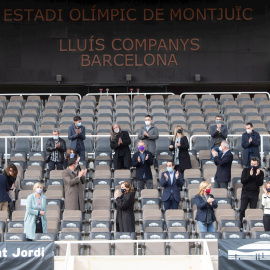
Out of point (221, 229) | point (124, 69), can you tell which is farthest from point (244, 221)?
point (124, 69)

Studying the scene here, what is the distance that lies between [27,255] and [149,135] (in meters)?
5.85

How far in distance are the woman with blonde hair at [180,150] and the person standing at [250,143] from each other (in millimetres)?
1238

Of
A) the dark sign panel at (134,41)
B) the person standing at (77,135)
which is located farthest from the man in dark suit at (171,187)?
the dark sign panel at (134,41)

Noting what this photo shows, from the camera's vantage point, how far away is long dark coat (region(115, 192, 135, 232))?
17.1 metres

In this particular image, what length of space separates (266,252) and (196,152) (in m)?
6.28

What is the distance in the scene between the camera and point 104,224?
17.2 metres

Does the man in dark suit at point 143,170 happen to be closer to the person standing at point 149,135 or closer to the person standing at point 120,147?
the person standing at point 120,147

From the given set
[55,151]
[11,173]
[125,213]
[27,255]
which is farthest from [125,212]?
[55,151]

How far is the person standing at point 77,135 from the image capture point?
2028 centimetres

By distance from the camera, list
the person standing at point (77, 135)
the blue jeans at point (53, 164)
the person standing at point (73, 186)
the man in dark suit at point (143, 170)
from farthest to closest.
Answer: the person standing at point (77, 135)
the blue jeans at point (53, 164)
the man in dark suit at point (143, 170)
the person standing at point (73, 186)

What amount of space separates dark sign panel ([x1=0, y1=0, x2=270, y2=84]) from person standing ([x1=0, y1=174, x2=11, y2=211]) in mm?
10570

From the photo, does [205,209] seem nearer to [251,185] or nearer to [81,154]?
[251,185]

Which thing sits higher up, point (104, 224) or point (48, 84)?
point (48, 84)

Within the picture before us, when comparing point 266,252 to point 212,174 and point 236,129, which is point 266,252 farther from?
point 236,129
